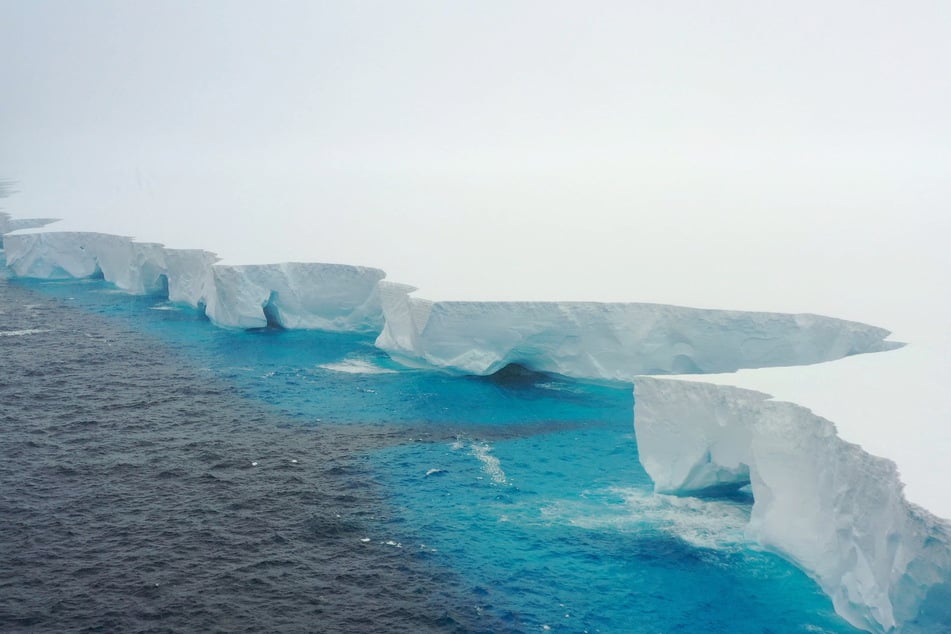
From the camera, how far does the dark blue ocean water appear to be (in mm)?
8969

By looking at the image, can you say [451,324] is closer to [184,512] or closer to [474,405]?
[474,405]

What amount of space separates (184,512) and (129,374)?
679 cm

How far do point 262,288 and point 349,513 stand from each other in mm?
9972

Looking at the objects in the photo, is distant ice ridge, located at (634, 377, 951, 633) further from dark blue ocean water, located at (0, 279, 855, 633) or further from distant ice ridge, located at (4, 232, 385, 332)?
distant ice ridge, located at (4, 232, 385, 332)

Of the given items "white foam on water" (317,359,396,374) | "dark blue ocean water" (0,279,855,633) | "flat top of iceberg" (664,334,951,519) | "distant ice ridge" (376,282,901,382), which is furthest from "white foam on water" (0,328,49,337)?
"flat top of iceberg" (664,334,951,519)

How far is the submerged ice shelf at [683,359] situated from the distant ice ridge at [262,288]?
1.5 inches

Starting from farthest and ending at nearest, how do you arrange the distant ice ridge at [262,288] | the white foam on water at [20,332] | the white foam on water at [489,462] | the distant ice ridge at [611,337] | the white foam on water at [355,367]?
the distant ice ridge at [262,288]
the white foam on water at [20,332]
the white foam on water at [355,367]
the distant ice ridge at [611,337]
the white foam on water at [489,462]

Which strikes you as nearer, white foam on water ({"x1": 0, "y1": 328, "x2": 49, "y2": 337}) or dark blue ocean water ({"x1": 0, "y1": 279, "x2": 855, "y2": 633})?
dark blue ocean water ({"x1": 0, "y1": 279, "x2": 855, "y2": 633})

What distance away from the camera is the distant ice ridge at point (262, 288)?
64.3ft

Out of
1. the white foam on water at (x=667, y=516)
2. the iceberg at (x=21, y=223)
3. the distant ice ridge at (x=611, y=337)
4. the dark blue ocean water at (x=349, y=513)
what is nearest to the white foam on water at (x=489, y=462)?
→ the dark blue ocean water at (x=349, y=513)

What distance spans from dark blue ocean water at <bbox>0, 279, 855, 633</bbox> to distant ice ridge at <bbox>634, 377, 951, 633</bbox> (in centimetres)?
54

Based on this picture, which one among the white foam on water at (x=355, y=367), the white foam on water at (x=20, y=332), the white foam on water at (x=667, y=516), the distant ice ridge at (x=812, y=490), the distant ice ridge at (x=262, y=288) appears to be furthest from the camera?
the distant ice ridge at (x=262, y=288)

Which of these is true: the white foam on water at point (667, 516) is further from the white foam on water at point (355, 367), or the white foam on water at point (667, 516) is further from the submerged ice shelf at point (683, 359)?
the white foam on water at point (355, 367)

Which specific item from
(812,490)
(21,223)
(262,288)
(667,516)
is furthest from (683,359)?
(21,223)
